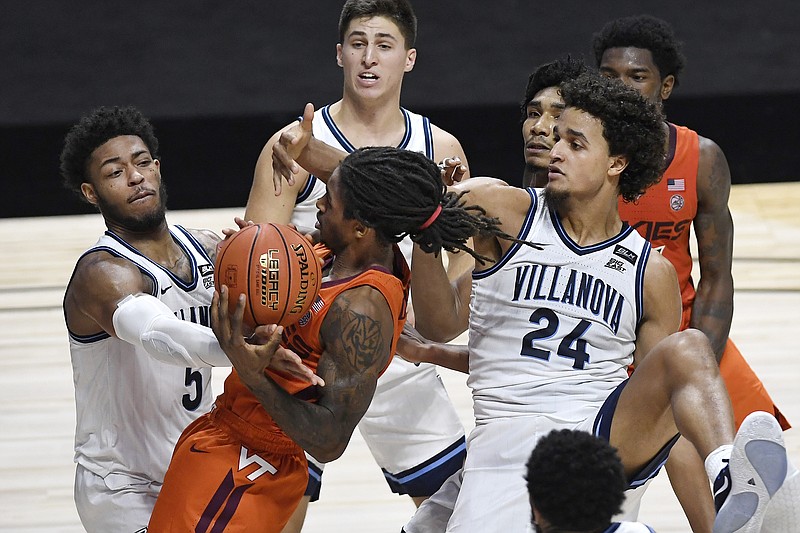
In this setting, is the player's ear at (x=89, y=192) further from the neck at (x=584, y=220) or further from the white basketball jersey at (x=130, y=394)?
the neck at (x=584, y=220)

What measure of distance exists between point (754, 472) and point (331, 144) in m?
2.24

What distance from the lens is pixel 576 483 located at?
2.48m

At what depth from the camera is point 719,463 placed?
117 inches

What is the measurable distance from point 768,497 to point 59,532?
314 centimetres

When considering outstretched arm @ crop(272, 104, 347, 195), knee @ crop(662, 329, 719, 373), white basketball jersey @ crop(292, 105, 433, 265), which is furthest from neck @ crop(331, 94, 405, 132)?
knee @ crop(662, 329, 719, 373)

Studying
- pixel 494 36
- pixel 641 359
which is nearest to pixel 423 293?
pixel 641 359

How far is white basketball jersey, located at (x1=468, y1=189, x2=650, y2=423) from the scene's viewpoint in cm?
355

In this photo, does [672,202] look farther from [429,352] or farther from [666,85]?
[429,352]

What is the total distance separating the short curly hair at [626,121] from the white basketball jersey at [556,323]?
9.8 inches

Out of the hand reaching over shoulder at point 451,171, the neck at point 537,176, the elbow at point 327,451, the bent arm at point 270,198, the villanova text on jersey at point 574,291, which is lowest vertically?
the elbow at point 327,451

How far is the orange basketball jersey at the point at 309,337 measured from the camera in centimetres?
320

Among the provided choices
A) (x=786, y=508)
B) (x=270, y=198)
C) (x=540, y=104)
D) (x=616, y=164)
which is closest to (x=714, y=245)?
(x=540, y=104)

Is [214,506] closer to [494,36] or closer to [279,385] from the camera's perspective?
[279,385]

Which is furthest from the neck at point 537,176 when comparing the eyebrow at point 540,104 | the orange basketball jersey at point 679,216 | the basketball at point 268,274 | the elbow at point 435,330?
the basketball at point 268,274
